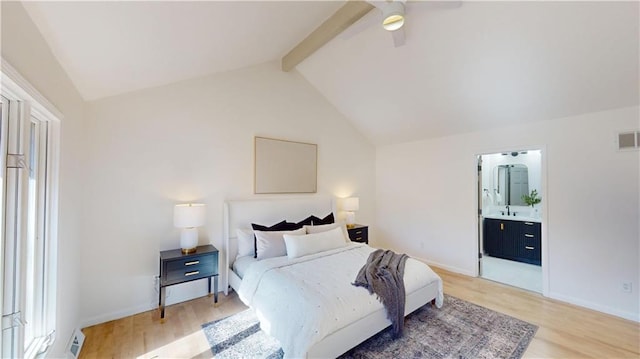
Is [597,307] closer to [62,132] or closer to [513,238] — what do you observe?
[513,238]

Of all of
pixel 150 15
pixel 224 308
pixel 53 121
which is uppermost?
pixel 150 15

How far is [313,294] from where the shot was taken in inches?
85.1

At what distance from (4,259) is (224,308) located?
2.12 metres

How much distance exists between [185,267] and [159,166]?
1234mm

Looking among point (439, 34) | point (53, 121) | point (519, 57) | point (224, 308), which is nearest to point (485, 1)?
point (439, 34)

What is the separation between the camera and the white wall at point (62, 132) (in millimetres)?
1275

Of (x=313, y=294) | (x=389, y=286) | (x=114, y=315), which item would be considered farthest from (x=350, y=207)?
(x=114, y=315)

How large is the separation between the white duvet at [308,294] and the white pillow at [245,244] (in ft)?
1.50

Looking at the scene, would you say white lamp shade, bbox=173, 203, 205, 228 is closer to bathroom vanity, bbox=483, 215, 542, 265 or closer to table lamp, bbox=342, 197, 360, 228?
table lamp, bbox=342, 197, 360, 228

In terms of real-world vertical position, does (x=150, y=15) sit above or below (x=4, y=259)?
above

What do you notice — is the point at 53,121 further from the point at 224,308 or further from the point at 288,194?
the point at 288,194

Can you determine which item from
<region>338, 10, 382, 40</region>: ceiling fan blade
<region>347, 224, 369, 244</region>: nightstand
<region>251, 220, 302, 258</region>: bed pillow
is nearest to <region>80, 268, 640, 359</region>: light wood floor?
<region>251, 220, 302, 258</region>: bed pillow

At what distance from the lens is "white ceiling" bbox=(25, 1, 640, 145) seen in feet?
5.99

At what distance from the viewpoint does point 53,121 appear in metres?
1.91
